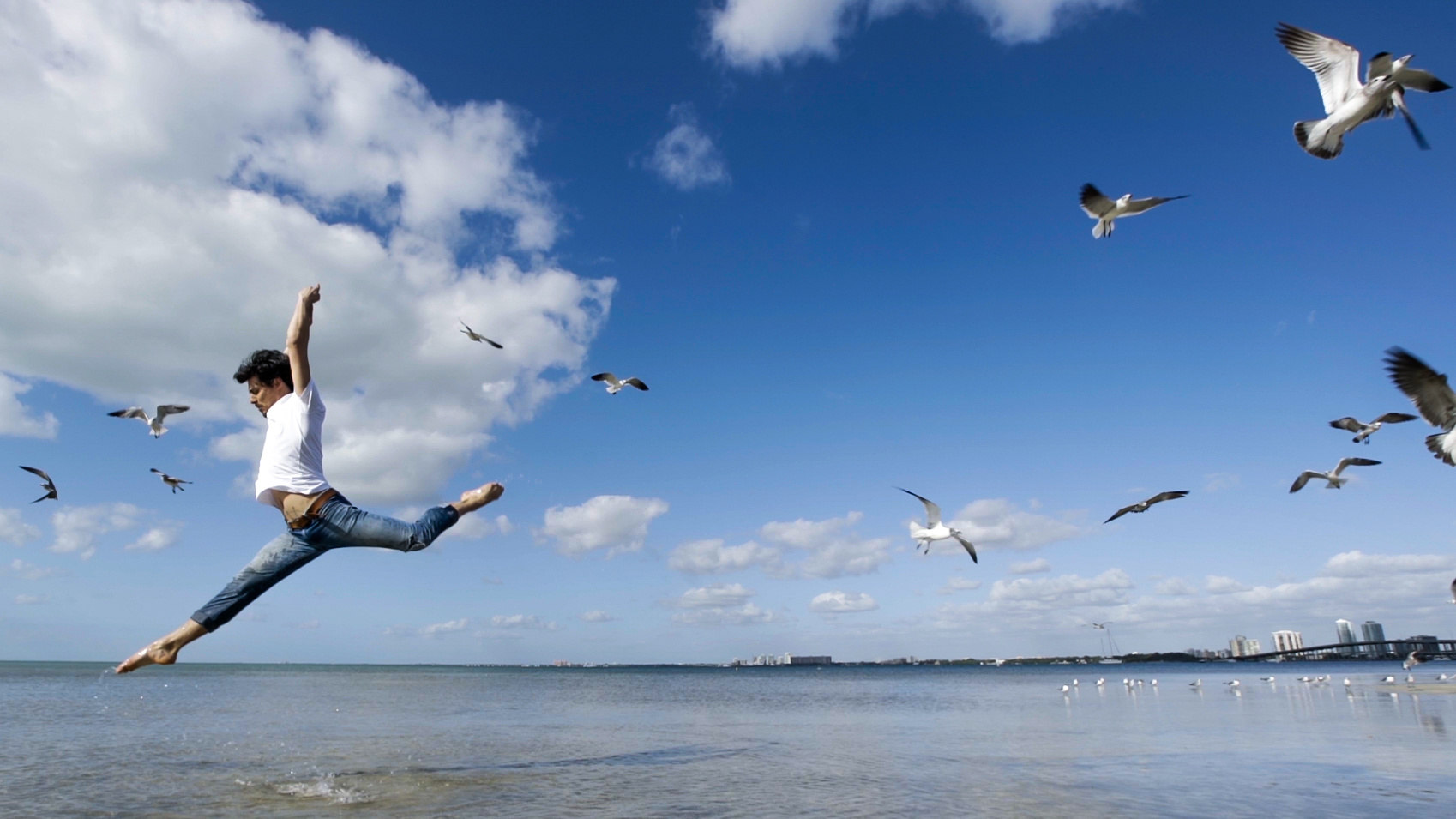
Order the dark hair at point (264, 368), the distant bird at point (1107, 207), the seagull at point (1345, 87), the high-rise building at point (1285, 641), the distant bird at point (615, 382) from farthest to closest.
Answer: the high-rise building at point (1285, 641), the distant bird at point (615, 382), the distant bird at point (1107, 207), the seagull at point (1345, 87), the dark hair at point (264, 368)

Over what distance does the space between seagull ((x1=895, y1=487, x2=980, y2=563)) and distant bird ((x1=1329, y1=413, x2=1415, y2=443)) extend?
9.07 metres

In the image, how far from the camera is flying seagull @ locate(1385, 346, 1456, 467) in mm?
13703

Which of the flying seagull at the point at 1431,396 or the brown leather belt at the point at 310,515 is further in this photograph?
the flying seagull at the point at 1431,396

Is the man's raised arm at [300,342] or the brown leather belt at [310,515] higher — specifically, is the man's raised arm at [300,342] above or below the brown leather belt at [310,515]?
above

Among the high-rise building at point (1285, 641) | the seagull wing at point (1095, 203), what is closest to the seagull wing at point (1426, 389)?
the seagull wing at point (1095, 203)

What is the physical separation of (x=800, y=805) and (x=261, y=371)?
34.0ft

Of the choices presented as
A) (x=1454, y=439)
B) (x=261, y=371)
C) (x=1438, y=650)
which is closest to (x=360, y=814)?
(x=261, y=371)

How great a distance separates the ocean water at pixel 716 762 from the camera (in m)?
12.6

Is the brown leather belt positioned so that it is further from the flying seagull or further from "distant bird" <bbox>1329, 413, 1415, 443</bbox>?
"distant bird" <bbox>1329, 413, 1415, 443</bbox>

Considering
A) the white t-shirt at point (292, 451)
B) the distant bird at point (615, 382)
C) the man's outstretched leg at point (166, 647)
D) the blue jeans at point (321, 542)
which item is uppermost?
the distant bird at point (615, 382)

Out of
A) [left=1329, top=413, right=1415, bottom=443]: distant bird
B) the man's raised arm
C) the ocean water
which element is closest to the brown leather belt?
the man's raised arm

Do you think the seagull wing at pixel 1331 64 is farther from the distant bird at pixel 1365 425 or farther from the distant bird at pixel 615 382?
the distant bird at pixel 615 382

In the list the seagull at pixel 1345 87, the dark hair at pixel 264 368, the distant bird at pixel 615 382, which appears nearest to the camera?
the dark hair at pixel 264 368

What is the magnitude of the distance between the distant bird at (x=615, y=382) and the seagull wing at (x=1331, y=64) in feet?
55.6
